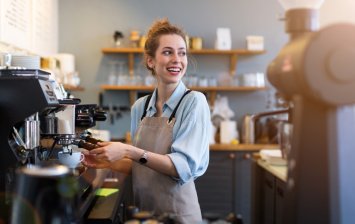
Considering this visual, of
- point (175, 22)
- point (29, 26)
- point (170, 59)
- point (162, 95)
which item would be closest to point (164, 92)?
point (162, 95)

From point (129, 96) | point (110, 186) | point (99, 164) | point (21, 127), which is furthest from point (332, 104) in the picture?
point (129, 96)

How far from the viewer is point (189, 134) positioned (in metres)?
1.81

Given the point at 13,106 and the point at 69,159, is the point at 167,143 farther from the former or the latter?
the point at 13,106

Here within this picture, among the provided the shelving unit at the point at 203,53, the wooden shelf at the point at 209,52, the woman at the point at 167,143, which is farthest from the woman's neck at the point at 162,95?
the wooden shelf at the point at 209,52

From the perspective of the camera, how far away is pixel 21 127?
1.49 meters

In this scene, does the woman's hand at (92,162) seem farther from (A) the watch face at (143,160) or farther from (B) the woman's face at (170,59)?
(B) the woman's face at (170,59)

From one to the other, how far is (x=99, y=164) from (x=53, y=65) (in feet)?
7.33

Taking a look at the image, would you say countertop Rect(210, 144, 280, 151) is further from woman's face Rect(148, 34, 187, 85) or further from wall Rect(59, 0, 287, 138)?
woman's face Rect(148, 34, 187, 85)

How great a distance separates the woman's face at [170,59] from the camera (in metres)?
1.99

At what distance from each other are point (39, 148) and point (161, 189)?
1.85 ft

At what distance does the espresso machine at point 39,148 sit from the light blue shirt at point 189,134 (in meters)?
0.36

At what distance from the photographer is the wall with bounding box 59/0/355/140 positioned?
4797 millimetres

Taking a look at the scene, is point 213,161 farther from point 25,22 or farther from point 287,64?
point 287,64

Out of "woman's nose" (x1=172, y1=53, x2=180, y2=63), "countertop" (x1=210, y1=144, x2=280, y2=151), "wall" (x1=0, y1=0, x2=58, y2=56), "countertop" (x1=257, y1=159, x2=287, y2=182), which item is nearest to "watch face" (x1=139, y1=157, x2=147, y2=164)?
"woman's nose" (x1=172, y1=53, x2=180, y2=63)
